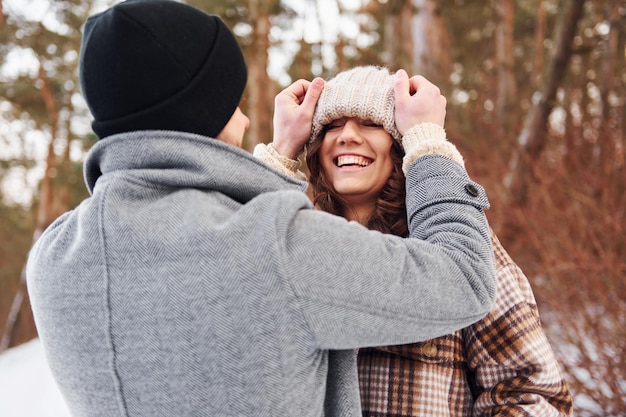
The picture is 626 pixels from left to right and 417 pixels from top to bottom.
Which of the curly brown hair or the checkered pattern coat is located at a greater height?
the curly brown hair

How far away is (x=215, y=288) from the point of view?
1.03m

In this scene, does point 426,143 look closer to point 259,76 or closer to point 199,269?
point 199,269

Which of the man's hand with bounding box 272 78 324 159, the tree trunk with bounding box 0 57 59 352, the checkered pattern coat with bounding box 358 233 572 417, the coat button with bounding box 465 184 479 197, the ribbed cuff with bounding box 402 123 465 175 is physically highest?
the ribbed cuff with bounding box 402 123 465 175

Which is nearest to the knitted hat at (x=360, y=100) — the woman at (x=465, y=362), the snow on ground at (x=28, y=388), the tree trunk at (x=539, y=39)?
the woman at (x=465, y=362)

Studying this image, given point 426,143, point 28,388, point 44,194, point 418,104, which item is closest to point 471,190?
point 426,143

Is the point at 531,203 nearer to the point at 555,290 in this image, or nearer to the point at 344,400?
the point at 555,290

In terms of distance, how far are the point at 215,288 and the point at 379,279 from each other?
0.32m

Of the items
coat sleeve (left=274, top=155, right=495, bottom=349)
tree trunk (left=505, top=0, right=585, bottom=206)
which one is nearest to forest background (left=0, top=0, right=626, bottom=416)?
tree trunk (left=505, top=0, right=585, bottom=206)

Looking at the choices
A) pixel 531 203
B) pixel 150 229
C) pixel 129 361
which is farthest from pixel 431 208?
pixel 531 203

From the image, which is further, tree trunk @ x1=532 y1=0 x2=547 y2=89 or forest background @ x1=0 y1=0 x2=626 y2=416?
tree trunk @ x1=532 y1=0 x2=547 y2=89

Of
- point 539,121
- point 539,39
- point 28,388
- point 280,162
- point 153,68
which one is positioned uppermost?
point 153,68

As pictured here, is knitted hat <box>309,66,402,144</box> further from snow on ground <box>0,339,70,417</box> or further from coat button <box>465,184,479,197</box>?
snow on ground <box>0,339,70,417</box>

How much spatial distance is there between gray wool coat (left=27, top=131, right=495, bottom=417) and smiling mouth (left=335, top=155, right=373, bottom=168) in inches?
26.9

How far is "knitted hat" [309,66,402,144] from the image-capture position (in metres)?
1.71
